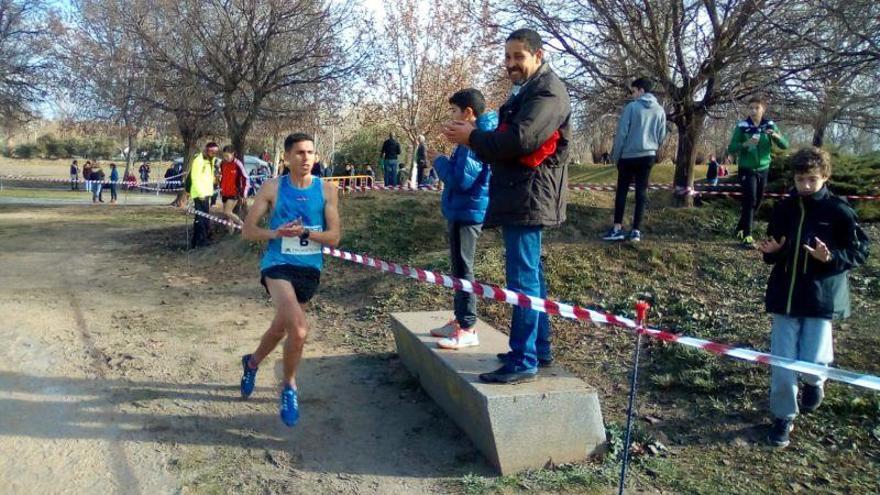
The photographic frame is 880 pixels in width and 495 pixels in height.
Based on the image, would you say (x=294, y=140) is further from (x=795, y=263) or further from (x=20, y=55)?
(x=20, y=55)

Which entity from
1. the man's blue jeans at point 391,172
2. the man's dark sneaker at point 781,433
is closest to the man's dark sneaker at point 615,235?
the man's dark sneaker at point 781,433

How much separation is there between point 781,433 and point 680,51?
6.46 meters

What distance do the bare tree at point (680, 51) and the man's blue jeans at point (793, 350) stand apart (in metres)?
5.48

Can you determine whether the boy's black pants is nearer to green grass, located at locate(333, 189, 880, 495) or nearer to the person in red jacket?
green grass, located at locate(333, 189, 880, 495)

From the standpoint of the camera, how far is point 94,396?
5176mm

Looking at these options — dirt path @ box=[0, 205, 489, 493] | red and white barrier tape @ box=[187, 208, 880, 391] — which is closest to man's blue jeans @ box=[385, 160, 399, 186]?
dirt path @ box=[0, 205, 489, 493]

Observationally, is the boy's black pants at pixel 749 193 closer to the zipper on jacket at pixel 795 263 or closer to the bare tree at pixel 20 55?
the zipper on jacket at pixel 795 263

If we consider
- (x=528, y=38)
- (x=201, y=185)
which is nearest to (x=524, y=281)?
(x=528, y=38)

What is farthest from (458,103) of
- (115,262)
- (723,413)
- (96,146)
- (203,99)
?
(96,146)

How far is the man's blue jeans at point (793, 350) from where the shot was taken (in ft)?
14.5

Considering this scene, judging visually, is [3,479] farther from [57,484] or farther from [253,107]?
[253,107]

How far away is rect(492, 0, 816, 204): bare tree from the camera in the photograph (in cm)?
913

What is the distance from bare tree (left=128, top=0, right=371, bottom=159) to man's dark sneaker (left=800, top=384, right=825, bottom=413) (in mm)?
13188

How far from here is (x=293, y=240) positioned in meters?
4.72
